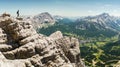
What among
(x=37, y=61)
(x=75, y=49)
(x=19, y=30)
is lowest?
(x=75, y=49)

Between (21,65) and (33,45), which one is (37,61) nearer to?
(33,45)

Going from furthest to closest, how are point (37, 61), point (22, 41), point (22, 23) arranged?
point (22, 23)
point (22, 41)
point (37, 61)

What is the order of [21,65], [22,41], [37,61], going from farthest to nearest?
[22,41] → [37,61] → [21,65]

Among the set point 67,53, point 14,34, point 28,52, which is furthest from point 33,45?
point 67,53

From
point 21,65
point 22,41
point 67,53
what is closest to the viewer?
point 21,65

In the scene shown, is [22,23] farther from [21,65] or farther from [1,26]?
[21,65]

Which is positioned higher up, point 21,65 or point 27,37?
point 21,65

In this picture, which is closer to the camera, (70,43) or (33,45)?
(33,45)

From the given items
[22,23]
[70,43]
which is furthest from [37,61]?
[70,43]

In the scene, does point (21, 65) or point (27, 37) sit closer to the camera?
point (21, 65)
